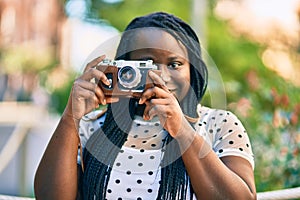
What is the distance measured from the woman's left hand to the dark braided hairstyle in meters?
0.10

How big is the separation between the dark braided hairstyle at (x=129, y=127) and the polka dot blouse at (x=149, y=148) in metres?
0.02

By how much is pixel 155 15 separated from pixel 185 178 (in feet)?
1.29

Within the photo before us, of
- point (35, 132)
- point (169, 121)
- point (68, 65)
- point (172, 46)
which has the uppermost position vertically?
point (172, 46)

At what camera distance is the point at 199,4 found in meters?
4.34

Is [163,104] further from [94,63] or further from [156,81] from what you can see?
[94,63]

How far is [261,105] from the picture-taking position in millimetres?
3014

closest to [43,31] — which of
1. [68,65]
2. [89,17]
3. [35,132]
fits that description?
[68,65]

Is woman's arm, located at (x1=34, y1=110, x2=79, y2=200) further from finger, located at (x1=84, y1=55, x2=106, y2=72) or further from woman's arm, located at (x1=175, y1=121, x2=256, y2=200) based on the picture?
woman's arm, located at (x1=175, y1=121, x2=256, y2=200)

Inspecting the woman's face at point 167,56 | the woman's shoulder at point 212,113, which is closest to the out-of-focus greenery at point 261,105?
the woman's shoulder at point 212,113

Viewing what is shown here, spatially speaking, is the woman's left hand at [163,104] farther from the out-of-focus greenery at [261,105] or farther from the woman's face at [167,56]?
the out-of-focus greenery at [261,105]

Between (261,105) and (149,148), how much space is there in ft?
5.13

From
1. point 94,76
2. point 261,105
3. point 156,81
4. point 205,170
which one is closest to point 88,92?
point 94,76

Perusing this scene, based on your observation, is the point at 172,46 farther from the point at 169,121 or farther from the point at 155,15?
the point at 169,121

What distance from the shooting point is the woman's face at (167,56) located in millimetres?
1486
